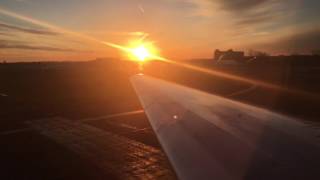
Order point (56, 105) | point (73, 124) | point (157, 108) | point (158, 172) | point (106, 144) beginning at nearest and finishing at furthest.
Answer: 1. point (157, 108)
2. point (158, 172)
3. point (106, 144)
4. point (73, 124)
5. point (56, 105)

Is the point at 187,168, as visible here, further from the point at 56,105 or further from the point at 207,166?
the point at 56,105

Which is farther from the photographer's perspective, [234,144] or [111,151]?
[111,151]

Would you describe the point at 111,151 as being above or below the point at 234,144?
below

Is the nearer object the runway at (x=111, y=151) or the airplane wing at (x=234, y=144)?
the airplane wing at (x=234, y=144)

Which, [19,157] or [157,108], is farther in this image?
[19,157]

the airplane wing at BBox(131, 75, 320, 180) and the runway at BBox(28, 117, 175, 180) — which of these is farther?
the runway at BBox(28, 117, 175, 180)

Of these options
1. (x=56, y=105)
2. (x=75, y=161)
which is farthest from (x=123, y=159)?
(x=56, y=105)

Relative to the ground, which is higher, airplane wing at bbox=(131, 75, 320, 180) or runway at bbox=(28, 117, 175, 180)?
airplane wing at bbox=(131, 75, 320, 180)

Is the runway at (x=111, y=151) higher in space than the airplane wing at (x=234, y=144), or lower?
lower
